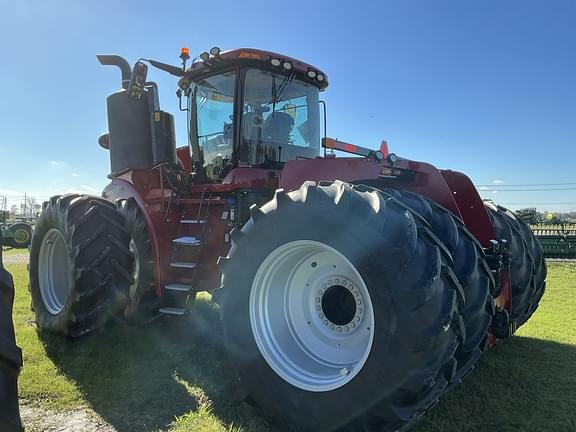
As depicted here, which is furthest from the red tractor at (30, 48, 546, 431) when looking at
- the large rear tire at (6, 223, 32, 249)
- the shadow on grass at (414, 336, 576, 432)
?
the large rear tire at (6, 223, 32, 249)

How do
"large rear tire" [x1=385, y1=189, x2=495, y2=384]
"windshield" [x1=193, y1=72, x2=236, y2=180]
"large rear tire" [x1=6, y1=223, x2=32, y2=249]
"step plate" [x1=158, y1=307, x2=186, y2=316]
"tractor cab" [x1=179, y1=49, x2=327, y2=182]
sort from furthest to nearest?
"large rear tire" [x1=6, y1=223, x2=32, y2=249], "windshield" [x1=193, y1=72, x2=236, y2=180], "tractor cab" [x1=179, y1=49, x2=327, y2=182], "step plate" [x1=158, y1=307, x2=186, y2=316], "large rear tire" [x1=385, y1=189, x2=495, y2=384]

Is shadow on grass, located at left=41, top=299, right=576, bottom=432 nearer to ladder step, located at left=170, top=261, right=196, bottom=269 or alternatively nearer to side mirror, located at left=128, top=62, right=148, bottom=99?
ladder step, located at left=170, top=261, right=196, bottom=269

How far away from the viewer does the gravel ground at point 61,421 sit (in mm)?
3010

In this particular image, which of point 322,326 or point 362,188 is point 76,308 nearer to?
point 322,326

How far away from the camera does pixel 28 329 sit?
514cm

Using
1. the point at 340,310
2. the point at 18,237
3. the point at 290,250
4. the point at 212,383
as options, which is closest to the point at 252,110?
the point at 290,250

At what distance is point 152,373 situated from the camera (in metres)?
3.89

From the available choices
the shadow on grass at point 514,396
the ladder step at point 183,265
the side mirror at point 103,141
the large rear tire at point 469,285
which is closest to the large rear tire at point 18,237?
the side mirror at point 103,141

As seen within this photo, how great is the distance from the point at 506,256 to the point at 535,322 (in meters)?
2.83

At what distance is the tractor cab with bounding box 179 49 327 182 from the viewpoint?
4691 millimetres

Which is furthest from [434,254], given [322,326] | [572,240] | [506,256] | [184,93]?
[572,240]

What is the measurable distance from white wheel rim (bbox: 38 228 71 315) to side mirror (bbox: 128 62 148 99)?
1.88m

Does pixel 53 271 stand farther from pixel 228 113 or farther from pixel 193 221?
pixel 228 113

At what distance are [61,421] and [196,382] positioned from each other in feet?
3.27
